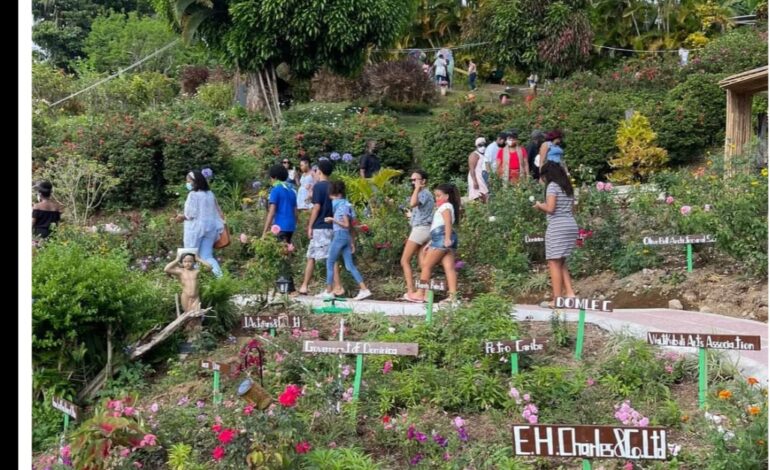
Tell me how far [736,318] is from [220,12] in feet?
53.9

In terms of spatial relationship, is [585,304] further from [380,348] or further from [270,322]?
[270,322]

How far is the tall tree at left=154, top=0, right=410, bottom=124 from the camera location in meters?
21.0

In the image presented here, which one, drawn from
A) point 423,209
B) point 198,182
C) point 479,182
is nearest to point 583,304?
point 423,209

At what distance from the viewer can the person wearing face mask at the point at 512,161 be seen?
13.2 meters

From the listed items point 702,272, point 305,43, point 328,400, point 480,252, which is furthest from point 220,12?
point 328,400

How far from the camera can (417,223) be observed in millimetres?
9695

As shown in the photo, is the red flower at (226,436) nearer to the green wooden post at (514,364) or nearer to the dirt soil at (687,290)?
the green wooden post at (514,364)

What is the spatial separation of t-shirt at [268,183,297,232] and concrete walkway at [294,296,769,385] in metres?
1.66

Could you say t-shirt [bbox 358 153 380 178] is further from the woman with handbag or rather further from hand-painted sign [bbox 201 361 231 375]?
hand-painted sign [bbox 201 361 231 375]

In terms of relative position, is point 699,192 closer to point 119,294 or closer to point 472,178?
point 472,178

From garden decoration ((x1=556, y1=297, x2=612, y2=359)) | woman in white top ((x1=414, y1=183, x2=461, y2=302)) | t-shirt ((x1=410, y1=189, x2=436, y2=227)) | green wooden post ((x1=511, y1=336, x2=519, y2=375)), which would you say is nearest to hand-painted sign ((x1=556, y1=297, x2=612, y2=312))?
garden decoration ((x1=556, y1=297, x2=612, y2=359))

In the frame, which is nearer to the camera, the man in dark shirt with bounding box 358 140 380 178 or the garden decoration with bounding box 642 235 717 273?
the garden decoration with bounding box 642 235 717 273

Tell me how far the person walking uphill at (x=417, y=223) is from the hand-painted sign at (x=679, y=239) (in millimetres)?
2123

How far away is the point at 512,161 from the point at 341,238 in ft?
14.4
